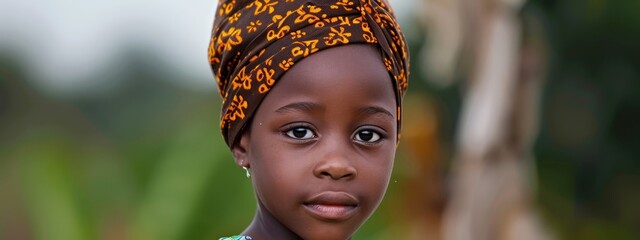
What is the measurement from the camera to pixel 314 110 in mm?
2545

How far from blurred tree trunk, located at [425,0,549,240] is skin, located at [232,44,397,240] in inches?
153

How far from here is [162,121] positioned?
23.9 ft

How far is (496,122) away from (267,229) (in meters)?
3.90

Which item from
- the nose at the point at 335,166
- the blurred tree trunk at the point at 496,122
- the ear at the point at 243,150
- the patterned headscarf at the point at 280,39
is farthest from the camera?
the blurred tree trunk at the point at 496,122

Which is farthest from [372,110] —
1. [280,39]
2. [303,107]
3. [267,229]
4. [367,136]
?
[267,229]

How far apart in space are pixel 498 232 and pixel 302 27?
4188 millimetres

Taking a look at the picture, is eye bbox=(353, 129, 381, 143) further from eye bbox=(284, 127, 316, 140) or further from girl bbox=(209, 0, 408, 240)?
eye bbox=(284, 127, 316, 140)

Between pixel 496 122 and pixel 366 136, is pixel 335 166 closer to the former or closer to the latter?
pixel 366 136

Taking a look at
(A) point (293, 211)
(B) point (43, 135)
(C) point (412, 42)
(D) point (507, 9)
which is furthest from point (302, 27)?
(B) point (43, 135)

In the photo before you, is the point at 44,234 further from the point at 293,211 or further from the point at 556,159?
the point at 293,211

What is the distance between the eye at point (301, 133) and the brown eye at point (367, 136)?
0.37ft

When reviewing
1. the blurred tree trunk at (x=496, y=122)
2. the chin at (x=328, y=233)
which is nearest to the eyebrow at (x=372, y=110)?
the chin at (x=328, y=233)

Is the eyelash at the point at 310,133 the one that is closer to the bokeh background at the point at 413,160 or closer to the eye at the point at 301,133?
the eye at the point at 301,133

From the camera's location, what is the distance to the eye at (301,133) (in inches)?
101
